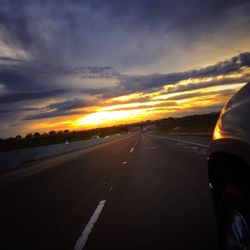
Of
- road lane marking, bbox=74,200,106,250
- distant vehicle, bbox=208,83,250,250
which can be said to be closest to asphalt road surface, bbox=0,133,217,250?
road lane marking, bbox=74,200,106,250

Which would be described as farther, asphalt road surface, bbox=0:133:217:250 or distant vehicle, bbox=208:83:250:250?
asphalt road surface, bbox=0:133:217:250

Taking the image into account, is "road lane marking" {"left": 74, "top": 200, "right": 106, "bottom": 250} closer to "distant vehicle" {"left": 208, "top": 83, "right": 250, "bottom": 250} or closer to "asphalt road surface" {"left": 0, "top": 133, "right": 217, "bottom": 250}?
"asphalt road surface" {"left": 0, "top": 133, "right": 217, "bottom": 250}

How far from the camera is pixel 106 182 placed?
11969 millimetres

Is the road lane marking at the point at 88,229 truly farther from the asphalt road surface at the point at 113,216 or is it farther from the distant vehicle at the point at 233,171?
the distant vehicle at the point at 233,171

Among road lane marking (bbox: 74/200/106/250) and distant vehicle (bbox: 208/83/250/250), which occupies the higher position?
distant vehicle (bbox: 208/83/250/250)

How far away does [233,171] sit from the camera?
326 cm

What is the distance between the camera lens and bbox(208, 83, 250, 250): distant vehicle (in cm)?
289

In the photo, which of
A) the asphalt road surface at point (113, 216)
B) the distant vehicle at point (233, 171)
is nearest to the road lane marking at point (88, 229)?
the asphalt road surface at point (113, 216)

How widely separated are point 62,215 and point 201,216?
286 cm

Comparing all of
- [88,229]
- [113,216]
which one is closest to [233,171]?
[88,229]

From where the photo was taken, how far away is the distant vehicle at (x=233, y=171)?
2891 mm

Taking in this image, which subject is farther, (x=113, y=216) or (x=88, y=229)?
(x=113, y=216)

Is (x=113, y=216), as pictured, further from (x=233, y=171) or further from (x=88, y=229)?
(x=233, y=171)

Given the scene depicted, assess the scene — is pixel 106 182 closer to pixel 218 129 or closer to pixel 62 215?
pixel 62 215
